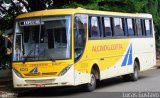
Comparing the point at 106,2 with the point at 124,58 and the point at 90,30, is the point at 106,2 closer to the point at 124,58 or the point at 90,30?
the point at 124,58

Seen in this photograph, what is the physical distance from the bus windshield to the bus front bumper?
0.63 meters

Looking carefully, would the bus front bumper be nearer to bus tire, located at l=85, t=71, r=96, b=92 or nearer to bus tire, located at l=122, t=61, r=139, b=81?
bus tire, located at l=85, t=71, r=96, b=92

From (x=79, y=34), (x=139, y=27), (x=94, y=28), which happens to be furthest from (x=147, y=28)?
(x=79, y=34)

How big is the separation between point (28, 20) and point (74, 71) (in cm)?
247

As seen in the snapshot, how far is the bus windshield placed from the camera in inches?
678

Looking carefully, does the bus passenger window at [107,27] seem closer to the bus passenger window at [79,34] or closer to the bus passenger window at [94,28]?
the bus passenger window at [94,28]

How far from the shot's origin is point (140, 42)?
23562 millimetres

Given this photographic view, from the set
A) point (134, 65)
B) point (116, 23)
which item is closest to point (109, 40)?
point (116, 23)

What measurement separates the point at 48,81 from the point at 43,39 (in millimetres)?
1485

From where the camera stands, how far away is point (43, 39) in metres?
17.5

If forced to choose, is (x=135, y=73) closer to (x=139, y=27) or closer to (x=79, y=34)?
(x=139, y=27)

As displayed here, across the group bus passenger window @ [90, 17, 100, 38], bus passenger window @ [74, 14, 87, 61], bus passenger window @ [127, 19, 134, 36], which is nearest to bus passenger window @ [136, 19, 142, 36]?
bus passenger window @ [127, 19, 134, 36]

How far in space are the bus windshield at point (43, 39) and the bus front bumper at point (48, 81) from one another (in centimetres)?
63

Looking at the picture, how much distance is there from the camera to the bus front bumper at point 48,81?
16891 mm
